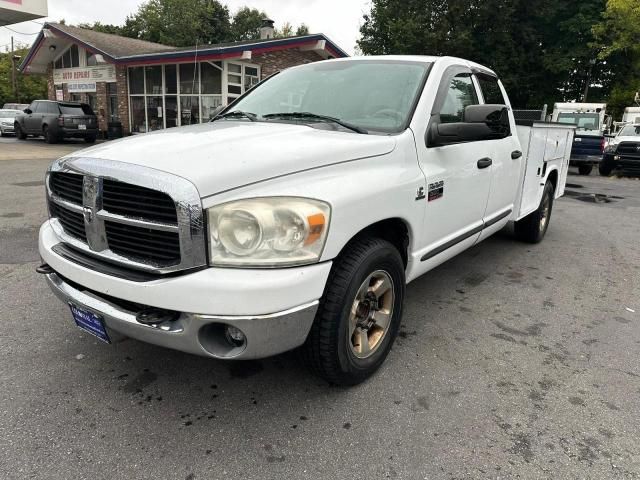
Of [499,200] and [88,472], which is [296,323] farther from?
[499,200]

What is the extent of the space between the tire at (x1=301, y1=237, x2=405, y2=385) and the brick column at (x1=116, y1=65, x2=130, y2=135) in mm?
21946

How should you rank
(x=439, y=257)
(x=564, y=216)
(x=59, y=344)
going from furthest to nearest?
(x=564, y=216), (x=439, y=257), (x=59, y=344)

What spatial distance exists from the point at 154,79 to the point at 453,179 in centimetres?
2028

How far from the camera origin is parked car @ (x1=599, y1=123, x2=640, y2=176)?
1471cm

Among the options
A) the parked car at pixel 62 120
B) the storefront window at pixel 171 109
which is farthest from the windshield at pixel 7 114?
the storefront window at pixel 171 109

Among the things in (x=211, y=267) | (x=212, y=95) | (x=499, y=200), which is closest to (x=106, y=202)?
(x=211, y=267)

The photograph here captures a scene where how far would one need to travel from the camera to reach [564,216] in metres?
8.30

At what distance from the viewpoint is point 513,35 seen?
78.0 feet

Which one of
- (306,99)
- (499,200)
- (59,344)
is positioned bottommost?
(59,344)

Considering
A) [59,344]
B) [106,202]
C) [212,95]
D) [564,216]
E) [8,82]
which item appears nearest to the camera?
[106,202]

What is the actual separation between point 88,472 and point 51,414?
1.76ft

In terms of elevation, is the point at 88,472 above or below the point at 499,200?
below

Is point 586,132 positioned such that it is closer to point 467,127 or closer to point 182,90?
point 182,90

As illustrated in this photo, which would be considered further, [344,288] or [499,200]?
[499,200]
